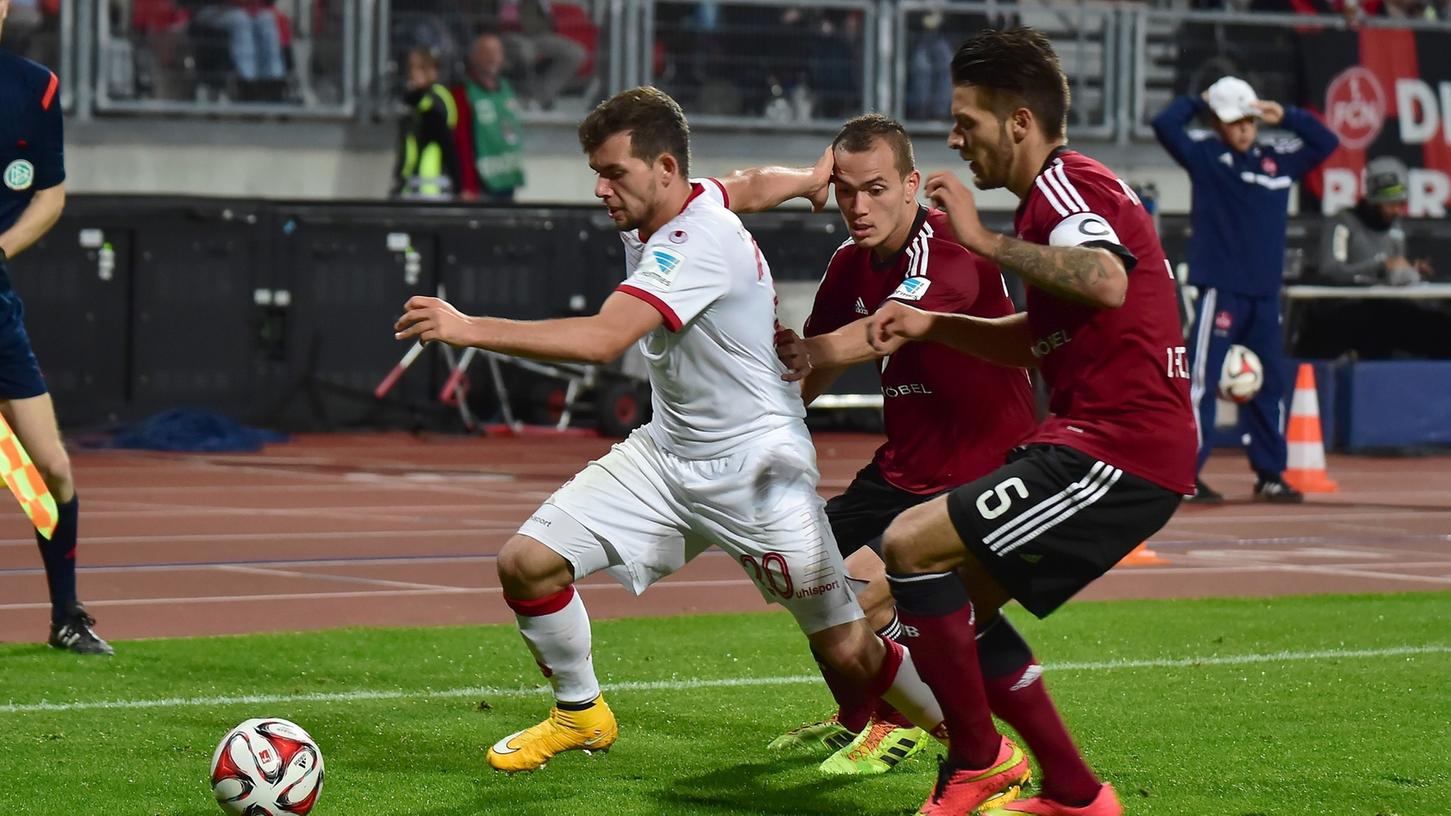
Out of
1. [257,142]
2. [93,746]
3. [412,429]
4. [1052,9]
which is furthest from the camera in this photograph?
[1052,9]

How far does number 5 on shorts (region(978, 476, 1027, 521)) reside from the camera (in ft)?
16.8

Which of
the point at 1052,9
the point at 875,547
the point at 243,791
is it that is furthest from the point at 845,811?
the point at 1052,9

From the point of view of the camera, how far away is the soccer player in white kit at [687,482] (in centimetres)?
571

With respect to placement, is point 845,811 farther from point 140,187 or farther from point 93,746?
point 140,187

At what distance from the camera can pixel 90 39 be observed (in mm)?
19391

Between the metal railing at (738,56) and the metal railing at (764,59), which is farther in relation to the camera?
the metal railing at (764,59)

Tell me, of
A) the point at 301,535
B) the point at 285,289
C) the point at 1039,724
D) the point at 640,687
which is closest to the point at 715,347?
the point at 1039,724

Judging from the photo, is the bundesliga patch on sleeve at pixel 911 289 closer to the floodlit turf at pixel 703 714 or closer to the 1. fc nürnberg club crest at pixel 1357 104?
the floodlit turf at pixel 703 714

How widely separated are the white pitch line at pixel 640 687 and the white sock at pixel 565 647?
4.51 feet

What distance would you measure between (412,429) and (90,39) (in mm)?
4790

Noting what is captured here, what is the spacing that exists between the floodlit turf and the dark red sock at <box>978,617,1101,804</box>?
0.42 metres

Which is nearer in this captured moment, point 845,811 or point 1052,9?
point 845,811

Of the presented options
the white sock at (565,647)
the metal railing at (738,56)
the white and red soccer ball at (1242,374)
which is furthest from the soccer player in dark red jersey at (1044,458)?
the metal railing at (738,56)

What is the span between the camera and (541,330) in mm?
5207
